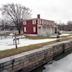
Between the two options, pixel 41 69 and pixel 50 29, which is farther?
pixel 50 29

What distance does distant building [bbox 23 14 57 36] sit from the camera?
32.8 m

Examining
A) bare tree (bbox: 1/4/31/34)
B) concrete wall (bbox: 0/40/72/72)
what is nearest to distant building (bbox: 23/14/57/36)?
bare tree (bbox: 1/4/31/34)

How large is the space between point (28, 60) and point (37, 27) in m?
22.8

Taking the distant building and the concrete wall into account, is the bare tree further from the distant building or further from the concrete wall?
the concrete wall

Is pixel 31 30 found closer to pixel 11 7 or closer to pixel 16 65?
pixel 11 7

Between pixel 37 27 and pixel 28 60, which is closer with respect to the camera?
pixel 28 60

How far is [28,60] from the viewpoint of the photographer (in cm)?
1020

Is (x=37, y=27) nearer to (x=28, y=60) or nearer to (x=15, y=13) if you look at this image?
(x=15, y=13)

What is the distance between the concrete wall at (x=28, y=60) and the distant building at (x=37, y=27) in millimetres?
16970

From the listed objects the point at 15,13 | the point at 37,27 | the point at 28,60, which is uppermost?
the point at 15,13

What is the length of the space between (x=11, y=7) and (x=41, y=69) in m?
28.9

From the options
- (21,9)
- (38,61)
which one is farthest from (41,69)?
(21,9)

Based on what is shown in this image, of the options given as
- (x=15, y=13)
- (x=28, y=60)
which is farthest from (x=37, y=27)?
(x=28, y=60)

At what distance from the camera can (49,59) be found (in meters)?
13.6
